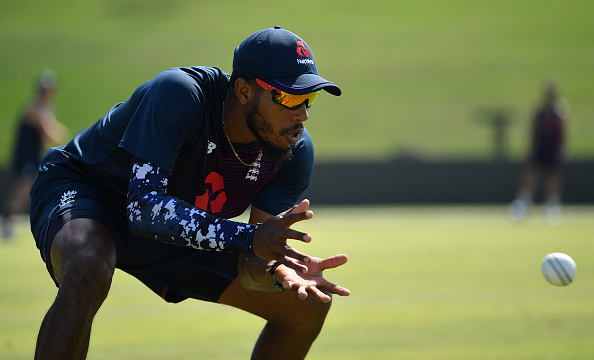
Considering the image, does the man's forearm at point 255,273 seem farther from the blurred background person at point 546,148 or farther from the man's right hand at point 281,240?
the blurred background person at point 546,148

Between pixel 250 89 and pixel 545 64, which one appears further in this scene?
pixel 545 64

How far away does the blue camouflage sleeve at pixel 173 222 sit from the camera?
413 cm

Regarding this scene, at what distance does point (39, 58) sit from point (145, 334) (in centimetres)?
3870

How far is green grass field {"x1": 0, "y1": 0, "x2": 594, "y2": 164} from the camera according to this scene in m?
37.2

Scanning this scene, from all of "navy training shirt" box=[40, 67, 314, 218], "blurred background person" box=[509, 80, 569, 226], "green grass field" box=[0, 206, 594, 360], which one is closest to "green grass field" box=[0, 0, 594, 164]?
"blurred background person" box=[509, 80, 569, 226]

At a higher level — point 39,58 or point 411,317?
point 411,317

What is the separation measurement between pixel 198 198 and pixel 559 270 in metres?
3.40

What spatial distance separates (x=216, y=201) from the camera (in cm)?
497

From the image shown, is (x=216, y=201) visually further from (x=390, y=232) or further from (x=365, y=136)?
(x=365, y=136)

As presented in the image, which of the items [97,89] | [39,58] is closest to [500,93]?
[97,89]

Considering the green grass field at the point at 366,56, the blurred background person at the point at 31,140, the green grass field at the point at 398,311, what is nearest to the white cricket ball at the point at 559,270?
the green grass field at the point at 398,311

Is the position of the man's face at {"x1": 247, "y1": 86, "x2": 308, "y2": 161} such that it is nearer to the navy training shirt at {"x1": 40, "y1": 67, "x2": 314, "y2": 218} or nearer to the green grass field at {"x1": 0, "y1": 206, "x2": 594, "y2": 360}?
the navy training shirt at {"x1": 40, "y1": 67, "x2": 314, "y2": 218}

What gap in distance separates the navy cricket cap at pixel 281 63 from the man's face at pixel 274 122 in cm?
12

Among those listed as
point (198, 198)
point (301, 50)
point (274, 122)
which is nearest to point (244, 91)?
point (274, 122)
